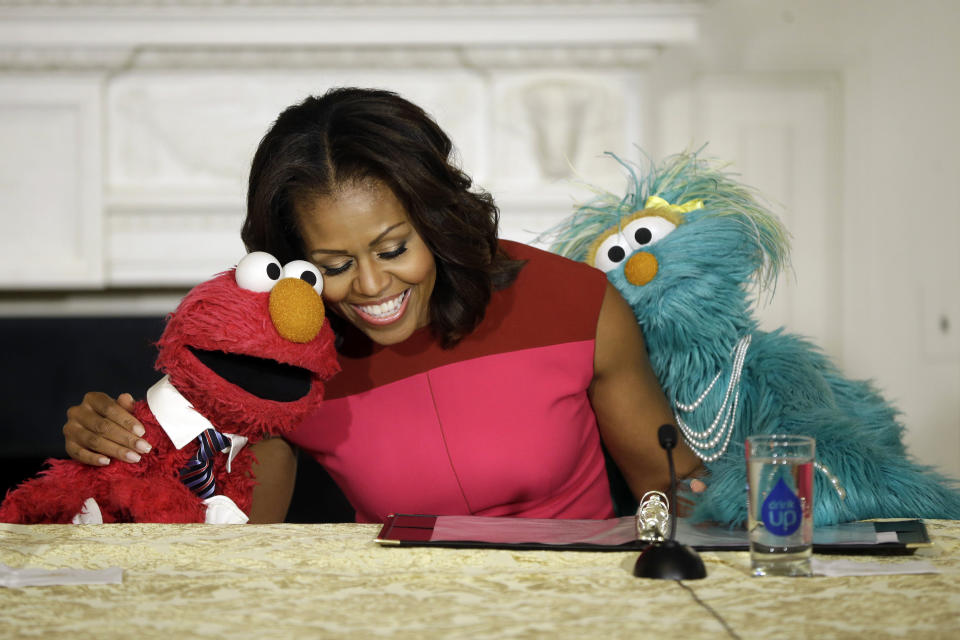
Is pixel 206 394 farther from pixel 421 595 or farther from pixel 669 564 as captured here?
pixel 669 564

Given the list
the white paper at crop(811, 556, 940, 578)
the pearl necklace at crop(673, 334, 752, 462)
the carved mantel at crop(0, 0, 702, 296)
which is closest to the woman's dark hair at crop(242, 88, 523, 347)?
the pearl necklace at crop(673, 334, 752, 462)

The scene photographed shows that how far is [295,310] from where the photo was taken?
1.17 metres

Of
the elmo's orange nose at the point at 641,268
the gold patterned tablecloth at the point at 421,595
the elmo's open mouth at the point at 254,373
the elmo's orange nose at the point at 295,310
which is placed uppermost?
the elmo's orange nose at the point at 641,268

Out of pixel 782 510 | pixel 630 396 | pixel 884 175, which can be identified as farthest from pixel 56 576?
pixel 884 175

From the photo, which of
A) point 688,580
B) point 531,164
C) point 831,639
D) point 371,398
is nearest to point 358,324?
point 371,398

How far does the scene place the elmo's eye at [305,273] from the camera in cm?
123

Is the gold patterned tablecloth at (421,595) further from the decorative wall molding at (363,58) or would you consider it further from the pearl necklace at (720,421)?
the decorative wall molding at (363,58)

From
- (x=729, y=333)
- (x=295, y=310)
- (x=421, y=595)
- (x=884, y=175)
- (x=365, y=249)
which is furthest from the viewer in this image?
(x=884, y=175)

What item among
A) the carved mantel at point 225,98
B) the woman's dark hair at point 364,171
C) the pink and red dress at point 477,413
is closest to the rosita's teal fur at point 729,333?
the pink and red dress at point 477,413

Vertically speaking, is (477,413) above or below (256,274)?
below

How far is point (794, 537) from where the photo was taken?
870mm

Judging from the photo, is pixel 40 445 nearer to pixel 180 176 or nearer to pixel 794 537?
pixel 180 176

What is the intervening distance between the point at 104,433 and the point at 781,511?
0.78 m

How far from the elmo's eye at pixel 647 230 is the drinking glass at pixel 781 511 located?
625 millimetres
